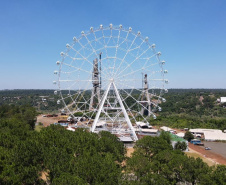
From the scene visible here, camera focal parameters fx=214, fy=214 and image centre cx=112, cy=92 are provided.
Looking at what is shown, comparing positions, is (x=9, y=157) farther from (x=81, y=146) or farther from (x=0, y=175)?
(x=81, y=146)

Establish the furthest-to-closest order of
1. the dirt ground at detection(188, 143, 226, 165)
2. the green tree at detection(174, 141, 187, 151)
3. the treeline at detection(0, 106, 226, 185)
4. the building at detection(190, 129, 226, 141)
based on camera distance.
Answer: the building at detection(190, 129, 226, 141), the green tree at detection(174, 141, 187, 151), the dirt ground at detection(188, 143, 226, 165), the treeline at detection(0, 106, 226, 185)

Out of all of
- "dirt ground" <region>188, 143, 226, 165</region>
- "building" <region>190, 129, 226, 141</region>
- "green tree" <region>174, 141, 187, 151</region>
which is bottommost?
"dirt ground" <region>188, 143, 226, 165</region>

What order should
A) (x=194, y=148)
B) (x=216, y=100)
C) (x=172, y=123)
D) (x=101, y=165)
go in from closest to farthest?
(x=101, y=165), (x=194, y=148), (x=172, y=123), (x=216, y=100)

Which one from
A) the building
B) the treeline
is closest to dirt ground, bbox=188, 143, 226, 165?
the building

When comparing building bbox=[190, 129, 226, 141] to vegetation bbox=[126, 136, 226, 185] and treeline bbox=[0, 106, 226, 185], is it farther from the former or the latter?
vegetation bbox=[126, 136, 226, 185]

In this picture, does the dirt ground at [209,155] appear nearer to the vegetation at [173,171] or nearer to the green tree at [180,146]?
the green tree at [180,146]

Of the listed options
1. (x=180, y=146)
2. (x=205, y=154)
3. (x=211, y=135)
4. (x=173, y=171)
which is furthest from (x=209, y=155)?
(x=173, y=171)

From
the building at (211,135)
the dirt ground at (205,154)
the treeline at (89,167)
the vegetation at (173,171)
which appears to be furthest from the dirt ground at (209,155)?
the vegetation at (173,171)

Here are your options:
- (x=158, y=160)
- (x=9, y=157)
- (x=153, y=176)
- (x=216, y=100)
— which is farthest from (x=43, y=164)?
(x=216, y=100)
